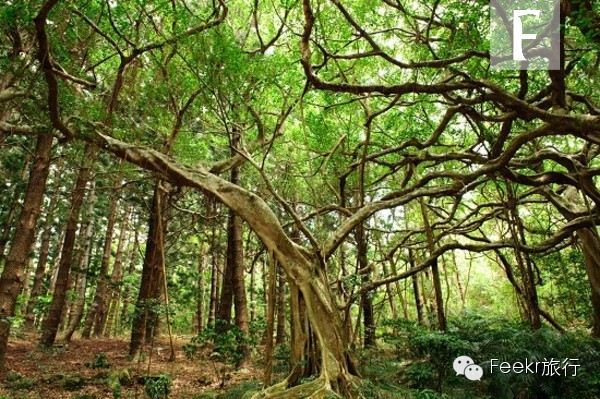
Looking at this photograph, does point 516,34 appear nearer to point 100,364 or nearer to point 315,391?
point 315,391

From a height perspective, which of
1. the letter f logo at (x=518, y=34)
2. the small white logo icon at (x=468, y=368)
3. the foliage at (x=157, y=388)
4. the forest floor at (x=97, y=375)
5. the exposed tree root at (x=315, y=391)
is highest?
the letter f logo at (x=518, y=34)

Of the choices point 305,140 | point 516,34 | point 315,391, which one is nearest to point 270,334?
point 315,391

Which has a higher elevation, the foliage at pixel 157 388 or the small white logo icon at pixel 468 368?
the small white logo icon at pixel 468 368

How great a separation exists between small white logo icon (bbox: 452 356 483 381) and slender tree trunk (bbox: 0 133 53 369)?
6.38 metres

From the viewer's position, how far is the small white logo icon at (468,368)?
5.71m

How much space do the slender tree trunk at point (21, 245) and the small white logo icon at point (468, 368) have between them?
638cm

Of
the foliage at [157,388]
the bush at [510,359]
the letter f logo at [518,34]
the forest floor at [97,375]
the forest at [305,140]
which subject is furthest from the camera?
the forest floor at [97,375]

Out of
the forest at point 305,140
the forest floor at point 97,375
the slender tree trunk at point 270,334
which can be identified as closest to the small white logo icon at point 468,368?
the forest at point 305,140

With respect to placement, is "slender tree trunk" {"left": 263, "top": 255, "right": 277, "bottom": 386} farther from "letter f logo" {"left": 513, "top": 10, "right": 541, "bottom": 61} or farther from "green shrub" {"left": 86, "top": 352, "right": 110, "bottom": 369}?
"green shrub" {"left": 86, "top": 352, "right": 110, "bottom": 369}

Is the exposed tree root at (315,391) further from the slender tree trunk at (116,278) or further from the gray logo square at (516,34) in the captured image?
the slender tree trunk at (116,278)

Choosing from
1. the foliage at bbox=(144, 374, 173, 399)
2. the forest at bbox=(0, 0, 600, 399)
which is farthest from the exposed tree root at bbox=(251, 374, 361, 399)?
the foliage at bbox=(144, 374, 173, 399)

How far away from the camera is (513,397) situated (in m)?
5.49

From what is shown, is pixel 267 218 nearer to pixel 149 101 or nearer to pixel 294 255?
pixel 294 255

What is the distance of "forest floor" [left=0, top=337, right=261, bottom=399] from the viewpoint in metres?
6.04
